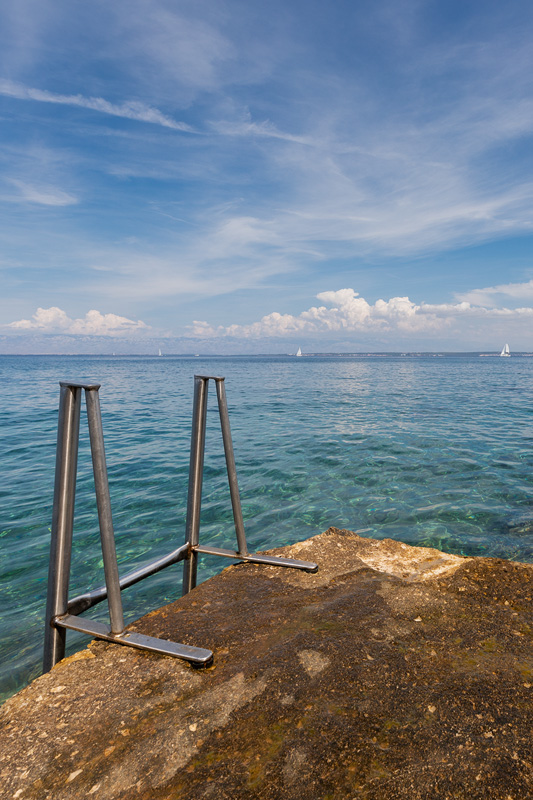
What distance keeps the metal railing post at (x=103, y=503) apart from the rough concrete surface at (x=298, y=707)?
12.2 inches

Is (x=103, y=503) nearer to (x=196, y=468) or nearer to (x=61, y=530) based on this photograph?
(x=61, y=530)

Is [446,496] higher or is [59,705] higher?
[59,705]

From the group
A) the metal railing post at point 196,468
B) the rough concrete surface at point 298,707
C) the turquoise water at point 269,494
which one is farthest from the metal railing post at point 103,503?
the turquoise water at point 269,494

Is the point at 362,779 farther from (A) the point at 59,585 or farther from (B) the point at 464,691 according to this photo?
(A) the point at 59,585

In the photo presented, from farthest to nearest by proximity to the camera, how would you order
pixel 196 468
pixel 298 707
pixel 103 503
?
pixel 196 468, pixel 103 503, pixel 298 707

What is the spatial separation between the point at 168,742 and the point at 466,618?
199 centimetres

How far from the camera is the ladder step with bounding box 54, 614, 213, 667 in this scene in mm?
2336

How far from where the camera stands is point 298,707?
204 cm

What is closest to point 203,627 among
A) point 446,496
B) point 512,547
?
point 512,547

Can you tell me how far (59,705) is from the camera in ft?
6.91

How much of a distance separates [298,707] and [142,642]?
0.98m

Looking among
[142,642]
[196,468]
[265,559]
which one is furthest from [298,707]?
[196,468]

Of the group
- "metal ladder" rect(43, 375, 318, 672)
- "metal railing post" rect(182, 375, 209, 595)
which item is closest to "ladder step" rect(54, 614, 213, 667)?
"metal ladder" rect(43, 375, 318, 672)

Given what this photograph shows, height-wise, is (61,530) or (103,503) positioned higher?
(103,503)
